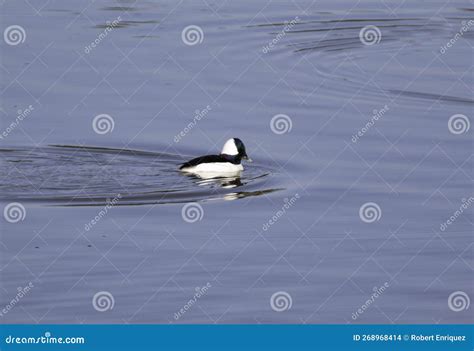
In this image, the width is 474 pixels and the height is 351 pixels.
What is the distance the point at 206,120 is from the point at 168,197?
426 centimetres

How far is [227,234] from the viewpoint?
15.8 m

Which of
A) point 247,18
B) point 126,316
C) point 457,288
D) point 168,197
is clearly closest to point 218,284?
point 126,316

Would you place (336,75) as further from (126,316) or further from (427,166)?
(126,316)

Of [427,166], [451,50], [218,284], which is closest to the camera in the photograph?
[218,284]
